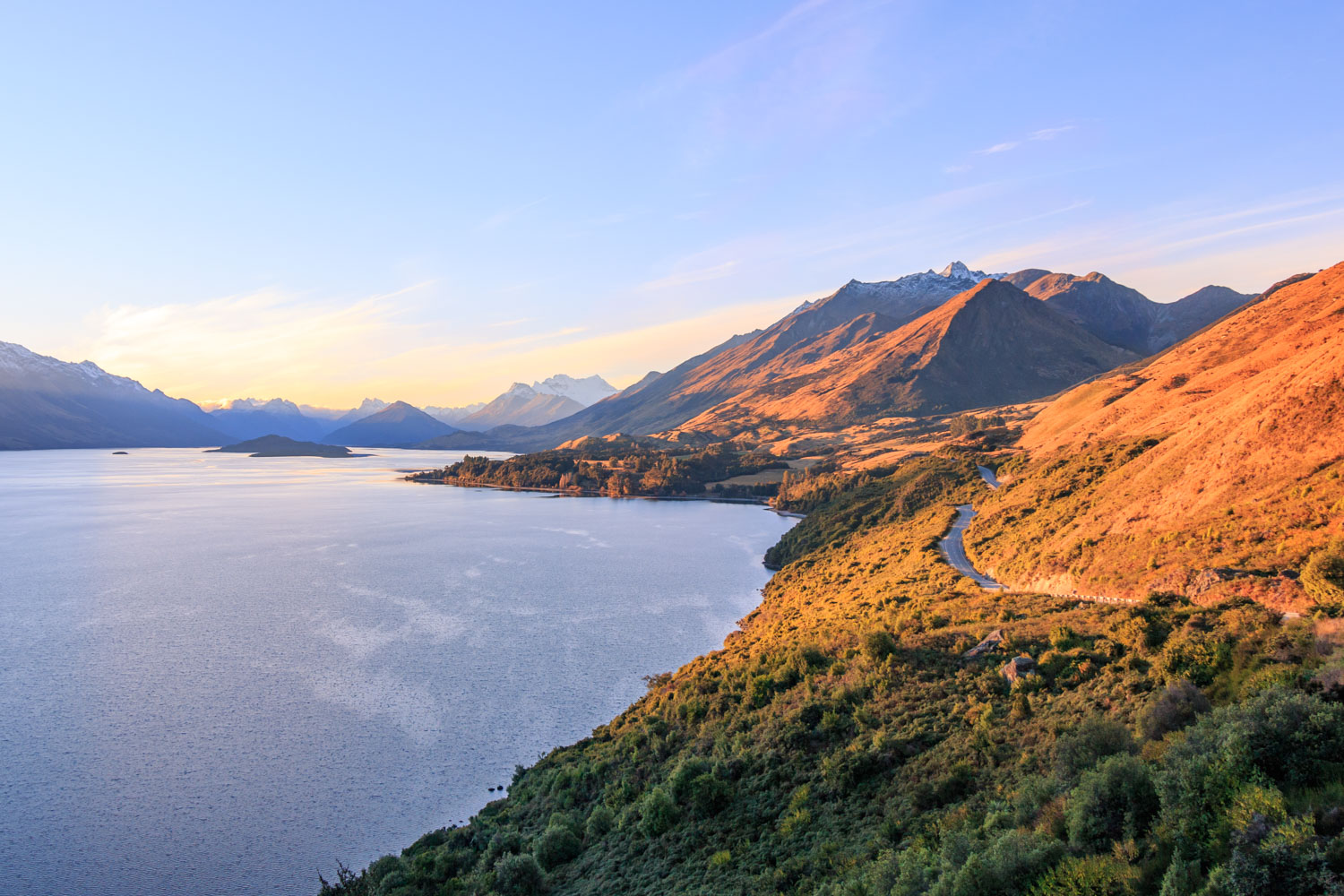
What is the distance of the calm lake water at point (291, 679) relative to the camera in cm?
2589

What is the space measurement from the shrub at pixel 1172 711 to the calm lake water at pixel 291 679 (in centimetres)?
2438

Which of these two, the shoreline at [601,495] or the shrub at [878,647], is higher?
the shrub at [878,647]

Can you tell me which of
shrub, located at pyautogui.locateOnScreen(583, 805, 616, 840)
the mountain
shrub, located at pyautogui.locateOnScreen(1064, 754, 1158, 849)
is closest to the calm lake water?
shrub, located at pyautogui.locateOnScreen(583, 805, 616, 840)

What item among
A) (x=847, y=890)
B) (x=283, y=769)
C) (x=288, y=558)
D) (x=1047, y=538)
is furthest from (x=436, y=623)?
(x=847, y=890)

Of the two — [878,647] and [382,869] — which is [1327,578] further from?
[382,869]

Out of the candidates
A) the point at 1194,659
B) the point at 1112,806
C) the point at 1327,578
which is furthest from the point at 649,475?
the point at 1112,806

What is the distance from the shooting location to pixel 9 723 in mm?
34906

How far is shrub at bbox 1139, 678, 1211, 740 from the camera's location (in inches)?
494

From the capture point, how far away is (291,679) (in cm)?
4134

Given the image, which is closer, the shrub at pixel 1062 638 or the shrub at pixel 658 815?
the shrub at pixel 658 815

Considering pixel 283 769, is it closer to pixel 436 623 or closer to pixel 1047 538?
pixel 436 623

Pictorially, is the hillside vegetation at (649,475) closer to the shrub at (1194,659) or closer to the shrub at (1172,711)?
the shrub at (1194,659)

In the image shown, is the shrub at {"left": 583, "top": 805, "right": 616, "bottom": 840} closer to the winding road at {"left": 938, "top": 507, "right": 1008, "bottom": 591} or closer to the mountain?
the mountain

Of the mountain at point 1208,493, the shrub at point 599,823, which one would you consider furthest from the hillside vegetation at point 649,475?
the shrub at point 599,823
